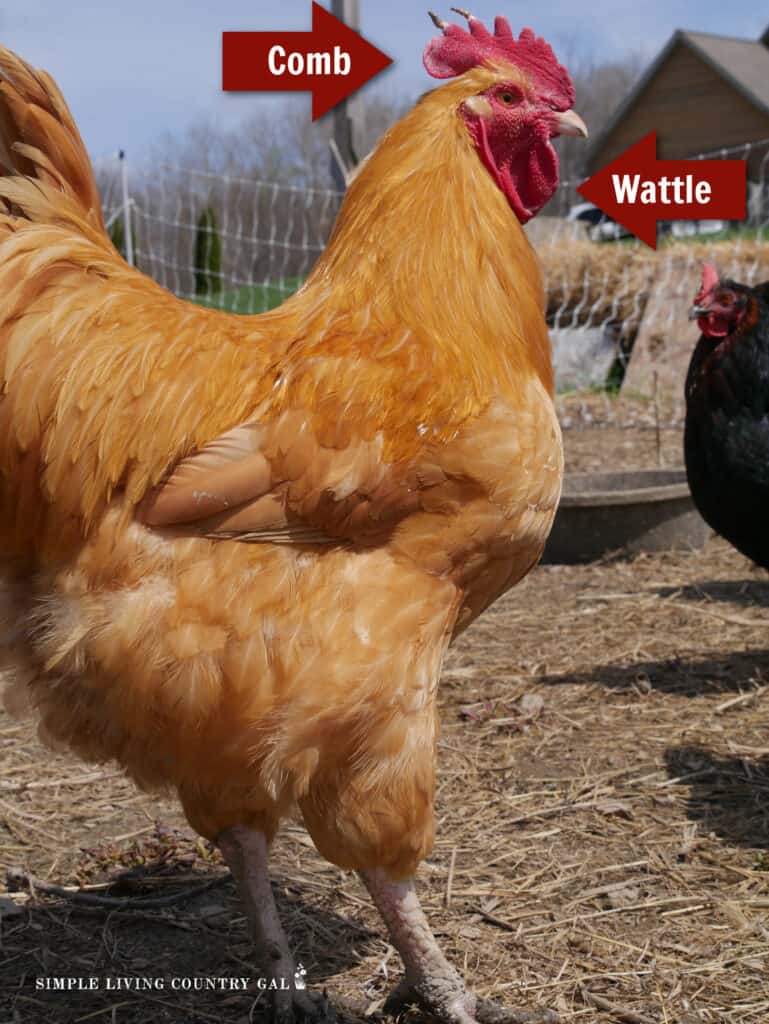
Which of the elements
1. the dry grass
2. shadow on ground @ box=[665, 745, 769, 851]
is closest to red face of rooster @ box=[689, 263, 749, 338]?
shadow on ground @ box=[665, 745, 769, 851]

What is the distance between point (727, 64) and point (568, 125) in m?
33.8

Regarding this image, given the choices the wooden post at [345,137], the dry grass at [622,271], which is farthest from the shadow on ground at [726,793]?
the dry grass at [622,271]

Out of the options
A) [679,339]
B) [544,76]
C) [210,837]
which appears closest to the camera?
[210,837]

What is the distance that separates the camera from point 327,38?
6844 millimetres

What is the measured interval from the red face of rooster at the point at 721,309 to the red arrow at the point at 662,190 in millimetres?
2373

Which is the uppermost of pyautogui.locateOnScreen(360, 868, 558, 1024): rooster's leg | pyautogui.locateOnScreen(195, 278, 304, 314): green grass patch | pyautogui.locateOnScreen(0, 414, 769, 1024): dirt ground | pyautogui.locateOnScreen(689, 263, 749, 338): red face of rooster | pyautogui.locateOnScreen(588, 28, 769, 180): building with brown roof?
pyautogui.locateOnScreen(588, 28, 769, 180): building with brown roof

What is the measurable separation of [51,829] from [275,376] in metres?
1.93

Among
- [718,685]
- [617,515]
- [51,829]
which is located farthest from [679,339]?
[51,829]

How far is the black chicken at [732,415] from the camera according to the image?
14.4 ft

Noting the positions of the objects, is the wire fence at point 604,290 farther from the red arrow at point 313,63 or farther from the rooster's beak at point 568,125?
the rooster's beak at point 568,125

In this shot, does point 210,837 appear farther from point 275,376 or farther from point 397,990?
point 275,376

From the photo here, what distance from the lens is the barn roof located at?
30.8m

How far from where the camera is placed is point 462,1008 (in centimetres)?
242

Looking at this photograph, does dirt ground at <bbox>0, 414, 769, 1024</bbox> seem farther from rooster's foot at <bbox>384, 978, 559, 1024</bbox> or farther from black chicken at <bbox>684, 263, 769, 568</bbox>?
black chicken at <bbox>684, 263, 769, 568</bbox>
